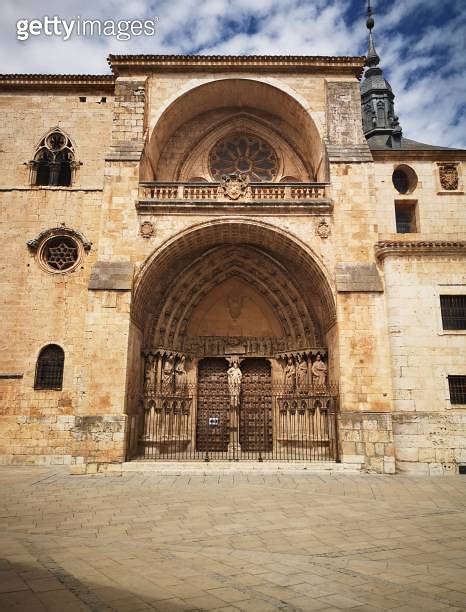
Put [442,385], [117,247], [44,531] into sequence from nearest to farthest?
[44,531], [442,385], [117,247]

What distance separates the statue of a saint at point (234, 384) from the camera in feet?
39.8

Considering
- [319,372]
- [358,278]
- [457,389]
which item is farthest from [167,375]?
[457,389]

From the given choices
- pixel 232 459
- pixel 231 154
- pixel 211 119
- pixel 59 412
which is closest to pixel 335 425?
pixel 232 459

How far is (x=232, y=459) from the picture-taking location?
1033 centimetres

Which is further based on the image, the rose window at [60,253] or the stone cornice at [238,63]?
the stone cornice at [238,63]

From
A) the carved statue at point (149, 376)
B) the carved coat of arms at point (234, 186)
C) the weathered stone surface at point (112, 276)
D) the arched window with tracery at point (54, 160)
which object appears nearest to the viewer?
the weathered stone surface at point (112, 276)

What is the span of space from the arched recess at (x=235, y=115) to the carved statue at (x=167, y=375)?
4.83 metres

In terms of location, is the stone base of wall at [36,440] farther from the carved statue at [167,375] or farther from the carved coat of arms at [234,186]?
the carved coat of arms at [234,186]

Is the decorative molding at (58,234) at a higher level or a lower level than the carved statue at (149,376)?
higher

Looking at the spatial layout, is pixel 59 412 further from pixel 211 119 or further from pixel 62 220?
pixel 211 119

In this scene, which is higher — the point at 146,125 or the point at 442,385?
the point at 146,125

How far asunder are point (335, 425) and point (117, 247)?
21.6 ft

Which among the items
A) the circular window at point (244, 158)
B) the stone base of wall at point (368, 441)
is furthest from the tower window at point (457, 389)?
the circular window at point (244, 158)

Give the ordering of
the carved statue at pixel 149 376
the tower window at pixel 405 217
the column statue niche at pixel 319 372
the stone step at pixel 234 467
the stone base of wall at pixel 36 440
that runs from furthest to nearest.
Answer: the tower window at pixel 405 217, the carved statue at pixel 149 376, the column statue niche at pixel 319 372, the stone base of wall at pixel 36 440, the stone step at pixel 234 467
